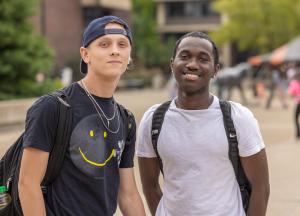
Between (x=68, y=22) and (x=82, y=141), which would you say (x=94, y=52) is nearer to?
(x=82, y=141)

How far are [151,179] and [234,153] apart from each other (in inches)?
21.0

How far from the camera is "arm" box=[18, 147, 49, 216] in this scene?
272cm

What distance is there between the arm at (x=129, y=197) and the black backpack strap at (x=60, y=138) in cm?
47

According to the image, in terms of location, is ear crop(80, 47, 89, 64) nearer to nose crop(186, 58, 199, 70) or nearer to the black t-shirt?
the black t-shirt

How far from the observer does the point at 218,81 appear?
25219 mm

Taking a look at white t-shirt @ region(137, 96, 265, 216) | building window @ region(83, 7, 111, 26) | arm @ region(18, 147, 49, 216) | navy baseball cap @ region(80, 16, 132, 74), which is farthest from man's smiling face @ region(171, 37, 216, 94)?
building window @ region(83, 7, 111, 26)

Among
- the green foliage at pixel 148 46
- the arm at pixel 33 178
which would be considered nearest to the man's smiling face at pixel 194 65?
the arm at pixel 33 178

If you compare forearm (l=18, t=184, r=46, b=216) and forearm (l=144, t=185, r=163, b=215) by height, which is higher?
forearm (l=18, t=184, r=46, b=216)

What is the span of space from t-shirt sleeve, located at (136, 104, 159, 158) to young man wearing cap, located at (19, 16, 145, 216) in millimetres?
227

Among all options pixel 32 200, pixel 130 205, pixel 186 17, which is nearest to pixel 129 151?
pixel 130 205

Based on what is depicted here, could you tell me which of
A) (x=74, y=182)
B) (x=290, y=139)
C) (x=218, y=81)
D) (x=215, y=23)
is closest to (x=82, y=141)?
(x=74, y=182)

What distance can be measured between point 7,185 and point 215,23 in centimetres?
6829

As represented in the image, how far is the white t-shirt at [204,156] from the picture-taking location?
303cm

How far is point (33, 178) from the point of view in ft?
8.96
